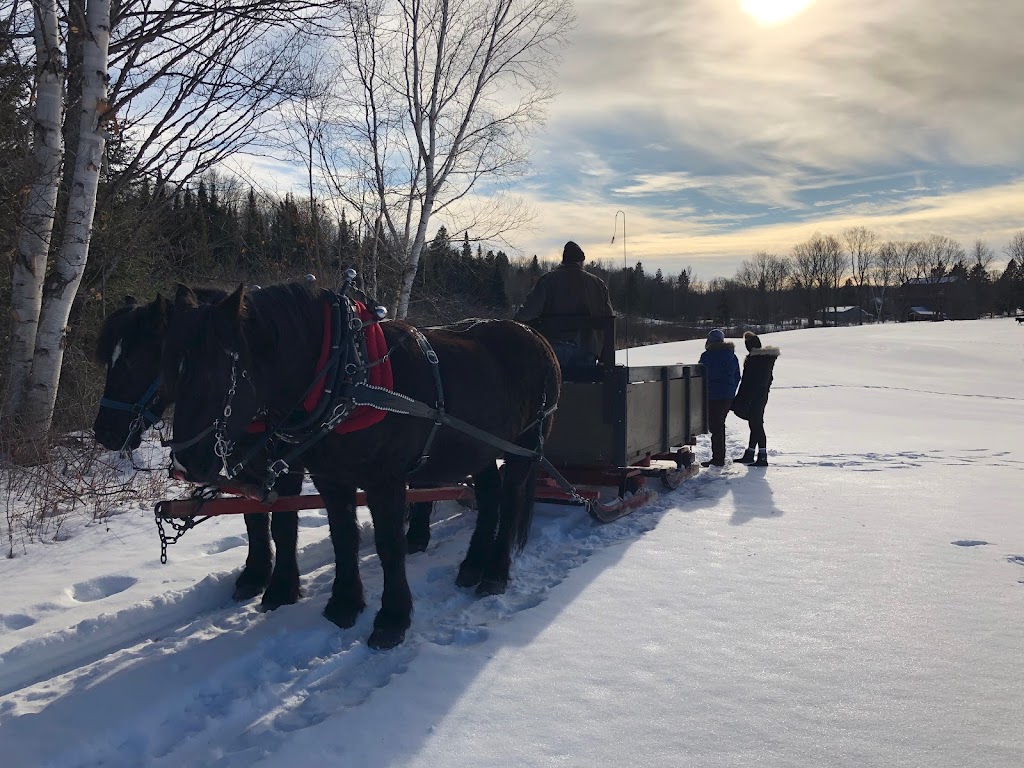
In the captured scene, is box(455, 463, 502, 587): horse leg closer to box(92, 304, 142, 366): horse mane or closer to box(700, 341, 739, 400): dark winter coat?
box(92, 304, 142, 366): horse mane

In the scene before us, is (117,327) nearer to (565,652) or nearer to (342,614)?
(342,614)

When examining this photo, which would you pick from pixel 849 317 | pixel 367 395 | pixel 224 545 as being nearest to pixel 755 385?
pixel 224 545

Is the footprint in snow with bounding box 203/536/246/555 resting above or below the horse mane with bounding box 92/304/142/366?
below

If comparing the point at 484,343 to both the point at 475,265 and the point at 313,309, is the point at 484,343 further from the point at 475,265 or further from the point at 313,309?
the point at 475,265

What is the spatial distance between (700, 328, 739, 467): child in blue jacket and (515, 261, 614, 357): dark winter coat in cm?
322

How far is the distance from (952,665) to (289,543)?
3.24 m

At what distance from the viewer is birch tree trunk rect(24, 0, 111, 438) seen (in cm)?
600

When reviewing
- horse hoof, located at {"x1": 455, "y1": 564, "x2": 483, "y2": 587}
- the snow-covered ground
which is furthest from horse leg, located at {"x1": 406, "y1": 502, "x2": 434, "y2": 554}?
horse hoof, located at {"x1": 455, "y1": 564, "x2": 483, "y2": 587}

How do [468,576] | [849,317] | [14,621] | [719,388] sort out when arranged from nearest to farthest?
1. [14,621]
2. [468,576]
3. [719,388]
4. [849,317]

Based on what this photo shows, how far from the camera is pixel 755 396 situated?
868cm

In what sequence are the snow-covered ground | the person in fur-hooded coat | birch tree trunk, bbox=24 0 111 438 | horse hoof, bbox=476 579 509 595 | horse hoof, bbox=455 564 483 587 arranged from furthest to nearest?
the person in fur-hooded coat < birch tree trunk, bbox=24 0 111 438 < horse hoof, bbox=455 564 483 587 < horse hoof, bbox=476 579 509 595 < the snow-covered ground

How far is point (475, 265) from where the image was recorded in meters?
16.5

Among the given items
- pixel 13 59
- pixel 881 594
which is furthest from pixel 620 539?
pixel 13 59

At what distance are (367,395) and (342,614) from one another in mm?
1179
